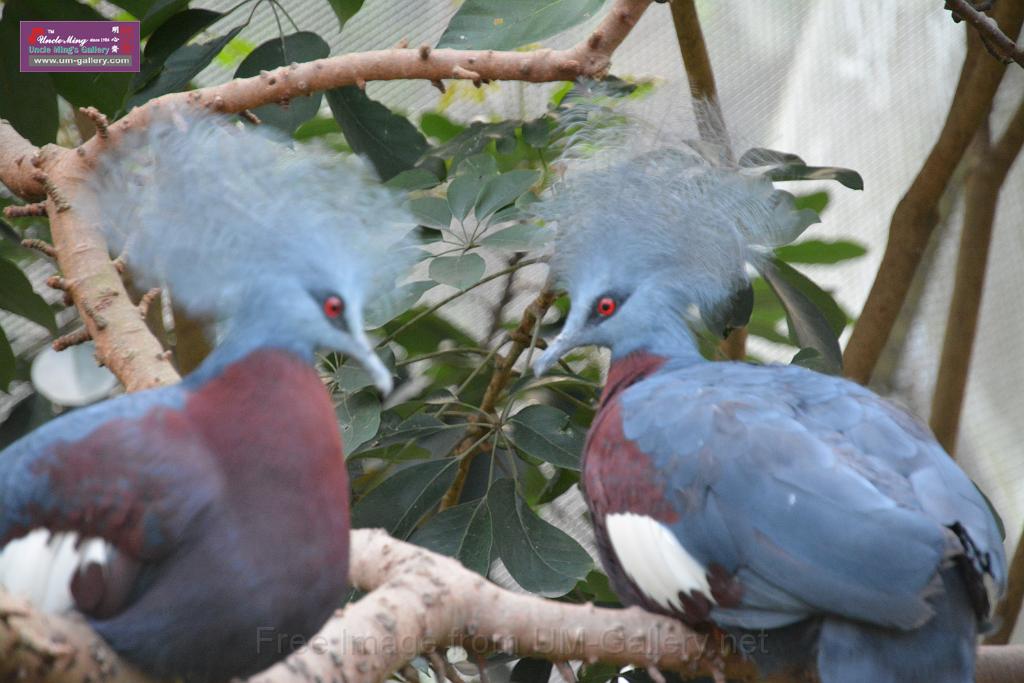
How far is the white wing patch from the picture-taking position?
4.19ft

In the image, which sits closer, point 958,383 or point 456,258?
point 456,258

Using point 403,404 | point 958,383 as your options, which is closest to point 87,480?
point 403,404

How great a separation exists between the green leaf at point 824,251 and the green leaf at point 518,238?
63 cm

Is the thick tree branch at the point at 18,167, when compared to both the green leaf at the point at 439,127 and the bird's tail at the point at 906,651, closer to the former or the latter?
the green leaf at the point at 439,127

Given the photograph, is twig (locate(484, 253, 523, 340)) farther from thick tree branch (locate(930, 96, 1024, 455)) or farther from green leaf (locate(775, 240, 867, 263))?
thick tree branch (locate(930, 96, 1024, 455))

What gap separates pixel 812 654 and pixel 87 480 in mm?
817

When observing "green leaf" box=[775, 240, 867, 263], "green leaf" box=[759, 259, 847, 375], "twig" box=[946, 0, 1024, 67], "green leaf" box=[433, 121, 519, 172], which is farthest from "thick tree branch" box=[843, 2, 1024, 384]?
"green leaf" box=[433, 121, 519, 172]

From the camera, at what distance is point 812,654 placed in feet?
4.05

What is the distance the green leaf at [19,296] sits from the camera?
6.03ft

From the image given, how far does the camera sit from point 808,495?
1.19 m

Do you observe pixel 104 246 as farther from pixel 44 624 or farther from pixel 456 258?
pixel 44 624

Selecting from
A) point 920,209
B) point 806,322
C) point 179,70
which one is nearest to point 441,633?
point 806,322

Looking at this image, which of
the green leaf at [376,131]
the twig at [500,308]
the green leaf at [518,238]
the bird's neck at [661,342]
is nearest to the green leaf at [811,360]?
the bird's neck at [661,342]

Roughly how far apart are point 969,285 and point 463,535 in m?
1.48
